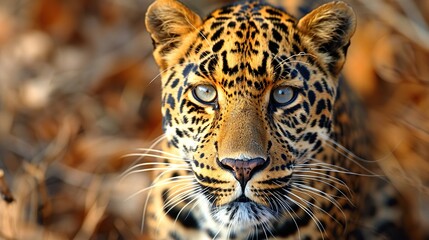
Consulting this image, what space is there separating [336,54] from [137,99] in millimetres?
3622

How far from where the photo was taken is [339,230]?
4695 mm

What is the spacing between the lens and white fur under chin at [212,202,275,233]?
4121 millimetres

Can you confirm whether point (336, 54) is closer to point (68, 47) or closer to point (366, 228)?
point (366, 228)

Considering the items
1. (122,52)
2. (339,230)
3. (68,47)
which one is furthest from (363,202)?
(68,47)

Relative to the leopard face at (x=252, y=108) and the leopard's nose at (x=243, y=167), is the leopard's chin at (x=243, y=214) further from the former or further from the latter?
the leopard's nose at (x=243, y=167)

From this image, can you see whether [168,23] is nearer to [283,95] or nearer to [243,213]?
[283,95]

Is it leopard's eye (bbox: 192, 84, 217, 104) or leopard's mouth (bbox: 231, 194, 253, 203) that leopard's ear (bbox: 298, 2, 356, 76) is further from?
leopard's mouth (bbox: 231, 194, 253, 203)

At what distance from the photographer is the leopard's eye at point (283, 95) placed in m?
4.15

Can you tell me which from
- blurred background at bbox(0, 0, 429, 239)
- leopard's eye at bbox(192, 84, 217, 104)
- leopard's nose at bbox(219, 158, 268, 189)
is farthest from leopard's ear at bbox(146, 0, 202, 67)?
blurred background at bbox(0, 0, 429, 239)

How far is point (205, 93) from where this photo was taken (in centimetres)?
421

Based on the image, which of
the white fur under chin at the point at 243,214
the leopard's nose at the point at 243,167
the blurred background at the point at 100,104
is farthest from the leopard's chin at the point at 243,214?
the blurred background at the point at 100,104

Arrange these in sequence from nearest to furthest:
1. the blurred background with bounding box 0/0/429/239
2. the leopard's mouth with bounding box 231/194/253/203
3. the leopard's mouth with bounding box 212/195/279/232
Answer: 1. the leopard's mouth with bounding box 231/194/253/203
2. the leopard's mouth with bounding box 212/195/279/232
3. the blurred background with bounding box 0/0/429/239

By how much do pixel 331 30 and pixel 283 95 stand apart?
16.8 inches

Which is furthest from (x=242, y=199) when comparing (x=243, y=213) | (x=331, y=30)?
(x=331, y=30)
